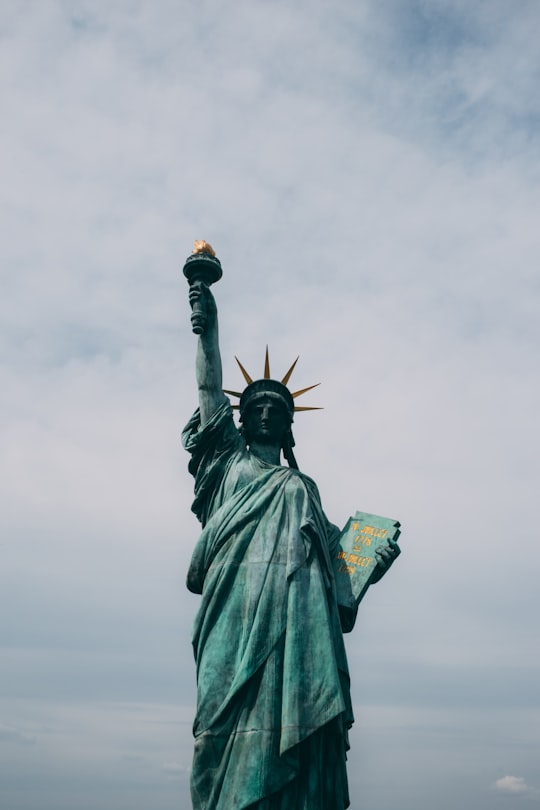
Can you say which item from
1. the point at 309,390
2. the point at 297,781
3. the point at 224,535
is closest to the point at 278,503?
the point at 224,535

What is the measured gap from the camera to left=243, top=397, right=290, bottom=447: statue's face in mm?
12727

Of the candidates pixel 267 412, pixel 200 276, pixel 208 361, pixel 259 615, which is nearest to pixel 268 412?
pixel 267 412

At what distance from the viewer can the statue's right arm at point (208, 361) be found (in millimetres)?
12445

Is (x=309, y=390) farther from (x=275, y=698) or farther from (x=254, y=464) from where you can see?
(x=275, y=698)

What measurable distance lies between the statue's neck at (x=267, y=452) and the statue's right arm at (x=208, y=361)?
81 cm

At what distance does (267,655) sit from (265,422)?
3.53 meters

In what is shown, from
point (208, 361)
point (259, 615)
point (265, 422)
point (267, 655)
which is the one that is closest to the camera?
point (267, 655)

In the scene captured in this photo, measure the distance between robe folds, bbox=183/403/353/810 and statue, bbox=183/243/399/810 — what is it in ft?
0.04

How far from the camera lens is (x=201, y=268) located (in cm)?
1278

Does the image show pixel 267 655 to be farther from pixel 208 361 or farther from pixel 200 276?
pixel 200 276

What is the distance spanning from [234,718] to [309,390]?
5140mm

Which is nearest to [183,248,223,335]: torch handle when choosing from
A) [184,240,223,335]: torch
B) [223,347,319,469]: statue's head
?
[184,240,223,335]: torch

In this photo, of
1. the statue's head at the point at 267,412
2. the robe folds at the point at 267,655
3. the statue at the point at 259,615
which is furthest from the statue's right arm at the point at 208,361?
the robe folds at the point at 267,655

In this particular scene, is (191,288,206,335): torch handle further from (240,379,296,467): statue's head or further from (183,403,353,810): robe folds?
(183,403,353,810): robe folds
